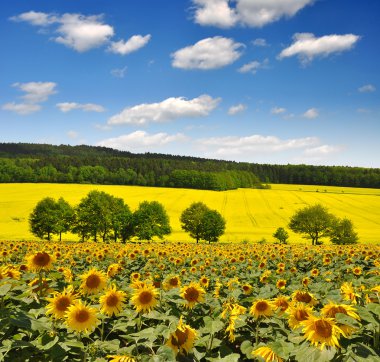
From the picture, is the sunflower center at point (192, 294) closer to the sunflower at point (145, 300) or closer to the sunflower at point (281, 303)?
the sunflower at point (145, 300)

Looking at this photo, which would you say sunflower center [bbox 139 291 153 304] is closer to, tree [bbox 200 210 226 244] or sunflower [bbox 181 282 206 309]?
sunflower [bbox 181 282 206 309]

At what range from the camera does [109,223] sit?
206ft

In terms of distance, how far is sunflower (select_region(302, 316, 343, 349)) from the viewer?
276 cm

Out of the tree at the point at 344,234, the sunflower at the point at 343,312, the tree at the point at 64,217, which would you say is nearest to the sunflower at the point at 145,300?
the sunflower at the point at 343,312

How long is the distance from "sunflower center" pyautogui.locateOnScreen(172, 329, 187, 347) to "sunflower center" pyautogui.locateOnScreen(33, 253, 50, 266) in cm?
307

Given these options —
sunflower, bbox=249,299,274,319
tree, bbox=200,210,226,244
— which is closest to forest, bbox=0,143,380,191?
tree, bbox=200,210,226,244

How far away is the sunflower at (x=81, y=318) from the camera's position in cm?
405

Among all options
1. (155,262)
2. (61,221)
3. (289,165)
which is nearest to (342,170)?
(289,165)

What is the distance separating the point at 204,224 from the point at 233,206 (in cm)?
3411

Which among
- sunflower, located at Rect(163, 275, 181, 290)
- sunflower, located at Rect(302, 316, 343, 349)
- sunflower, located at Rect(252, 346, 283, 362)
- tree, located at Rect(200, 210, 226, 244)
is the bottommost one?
tree, located at Rect(200, 210, 226, 244)

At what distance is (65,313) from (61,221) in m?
60.9

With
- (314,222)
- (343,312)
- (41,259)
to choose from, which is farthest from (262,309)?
(314,222)

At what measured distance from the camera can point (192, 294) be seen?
483cm

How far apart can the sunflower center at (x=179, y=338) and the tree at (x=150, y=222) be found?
186ft
